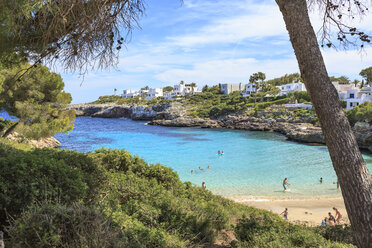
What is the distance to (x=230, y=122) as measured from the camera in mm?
58969

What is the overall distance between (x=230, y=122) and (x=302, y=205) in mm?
Answer: 44057

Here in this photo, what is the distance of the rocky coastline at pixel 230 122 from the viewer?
35503mm

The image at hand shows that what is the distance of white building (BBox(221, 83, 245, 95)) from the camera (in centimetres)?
9874

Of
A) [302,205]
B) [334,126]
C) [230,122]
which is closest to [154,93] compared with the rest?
[230,122]

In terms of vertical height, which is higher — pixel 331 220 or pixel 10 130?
pixel 10 130

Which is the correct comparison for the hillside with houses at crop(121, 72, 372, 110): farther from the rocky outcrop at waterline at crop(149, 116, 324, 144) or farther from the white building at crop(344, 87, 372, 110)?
the rocky outcrop at waterline at crop(149, 116, 324, 144)

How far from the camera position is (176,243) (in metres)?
3.40

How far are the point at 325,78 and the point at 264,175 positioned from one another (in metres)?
20.1

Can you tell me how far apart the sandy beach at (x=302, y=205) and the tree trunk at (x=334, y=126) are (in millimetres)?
11467

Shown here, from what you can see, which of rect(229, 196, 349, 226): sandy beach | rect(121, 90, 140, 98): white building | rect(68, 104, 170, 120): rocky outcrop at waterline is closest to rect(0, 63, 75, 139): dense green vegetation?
rect(229, 196, 349, 226): sandy beach

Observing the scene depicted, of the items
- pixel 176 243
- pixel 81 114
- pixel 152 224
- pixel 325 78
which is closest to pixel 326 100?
pixel 325 78

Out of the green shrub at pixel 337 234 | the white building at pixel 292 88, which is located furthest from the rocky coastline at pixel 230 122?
the green shrub at pixel 337 234

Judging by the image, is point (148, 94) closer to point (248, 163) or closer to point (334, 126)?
point (248, 163)

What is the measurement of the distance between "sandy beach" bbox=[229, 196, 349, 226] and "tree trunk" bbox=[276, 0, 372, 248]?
1147 centimetres
